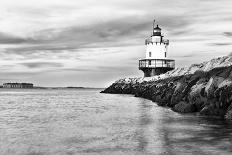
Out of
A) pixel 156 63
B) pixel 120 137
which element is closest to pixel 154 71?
pixel 156 63

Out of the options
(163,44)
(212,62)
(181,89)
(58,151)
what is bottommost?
(58,151)

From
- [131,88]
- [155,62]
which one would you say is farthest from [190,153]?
[131,88]

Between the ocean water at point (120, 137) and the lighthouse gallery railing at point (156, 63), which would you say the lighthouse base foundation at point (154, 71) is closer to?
the lighthouse gallery railing at point (156, 63)

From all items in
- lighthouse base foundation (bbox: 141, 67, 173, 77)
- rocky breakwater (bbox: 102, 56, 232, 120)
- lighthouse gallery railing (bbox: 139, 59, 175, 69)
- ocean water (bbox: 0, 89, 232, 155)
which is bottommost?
ocean water (bbox: 0, 89, 232, 155)

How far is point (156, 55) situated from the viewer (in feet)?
236

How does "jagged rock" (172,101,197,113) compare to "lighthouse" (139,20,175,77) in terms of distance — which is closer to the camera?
"jagged rock" (172,101,197,113)

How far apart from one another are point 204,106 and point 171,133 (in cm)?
Result: 931

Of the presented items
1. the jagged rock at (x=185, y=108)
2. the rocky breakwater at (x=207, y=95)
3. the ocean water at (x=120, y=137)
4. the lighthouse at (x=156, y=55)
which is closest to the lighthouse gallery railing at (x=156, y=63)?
the lighthouse at (x=156, y=55)

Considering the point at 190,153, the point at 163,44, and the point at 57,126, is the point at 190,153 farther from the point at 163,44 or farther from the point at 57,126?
the point at 163,44

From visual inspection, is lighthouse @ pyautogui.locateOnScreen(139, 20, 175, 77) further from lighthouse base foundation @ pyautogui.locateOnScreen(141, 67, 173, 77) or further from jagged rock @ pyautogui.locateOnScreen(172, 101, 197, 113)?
jagged rock @ pyautogui.locateOnScreen(172, 101, 197, 113)

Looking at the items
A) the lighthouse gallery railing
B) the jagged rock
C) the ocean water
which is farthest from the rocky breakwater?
the lighthouse gallery railing

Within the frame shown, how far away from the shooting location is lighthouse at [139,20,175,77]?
71.9 metres

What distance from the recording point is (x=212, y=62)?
Answer: 133 ft

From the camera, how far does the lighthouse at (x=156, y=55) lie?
71.9 metres
